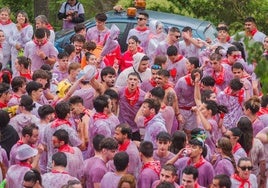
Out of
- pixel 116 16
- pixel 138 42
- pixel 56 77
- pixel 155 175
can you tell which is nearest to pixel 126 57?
pixel 138 42

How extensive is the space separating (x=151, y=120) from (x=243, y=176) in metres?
2.04

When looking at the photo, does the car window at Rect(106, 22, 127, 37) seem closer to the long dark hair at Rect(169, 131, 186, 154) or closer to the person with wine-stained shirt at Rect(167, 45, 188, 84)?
the person with wine-stained shirt at Rect(167, 45, 188, 84)

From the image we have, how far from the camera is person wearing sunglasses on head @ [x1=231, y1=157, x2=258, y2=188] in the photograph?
464 inches

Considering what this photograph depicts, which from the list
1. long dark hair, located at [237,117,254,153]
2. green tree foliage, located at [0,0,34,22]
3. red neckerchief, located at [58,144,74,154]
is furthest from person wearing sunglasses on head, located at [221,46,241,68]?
green tree foliage, located at [0,0,34,22]

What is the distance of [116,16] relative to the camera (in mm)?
18953

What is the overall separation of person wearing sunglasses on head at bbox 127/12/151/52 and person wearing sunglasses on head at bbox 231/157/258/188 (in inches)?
242

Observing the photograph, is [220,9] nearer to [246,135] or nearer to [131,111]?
[131,111]

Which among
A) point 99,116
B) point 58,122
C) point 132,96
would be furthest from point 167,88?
point 58,122

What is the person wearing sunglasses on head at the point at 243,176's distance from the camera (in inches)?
464

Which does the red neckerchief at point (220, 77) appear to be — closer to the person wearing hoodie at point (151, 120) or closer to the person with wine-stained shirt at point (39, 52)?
the person wearing hoodie at point (151, 120)

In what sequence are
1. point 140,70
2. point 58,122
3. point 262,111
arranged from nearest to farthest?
point 58,122, point 262,111, point 140,70

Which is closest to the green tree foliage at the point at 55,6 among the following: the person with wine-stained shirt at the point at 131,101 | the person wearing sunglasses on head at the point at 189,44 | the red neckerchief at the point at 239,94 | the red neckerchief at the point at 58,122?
the person wearing sunglasses on head at the point at 189,44

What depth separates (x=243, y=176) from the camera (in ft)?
38.8

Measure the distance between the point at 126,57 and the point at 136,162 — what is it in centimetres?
449
